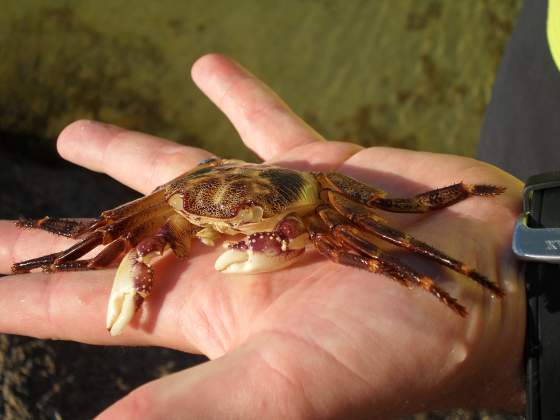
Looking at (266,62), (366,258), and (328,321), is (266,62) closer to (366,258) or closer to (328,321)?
(366,258)

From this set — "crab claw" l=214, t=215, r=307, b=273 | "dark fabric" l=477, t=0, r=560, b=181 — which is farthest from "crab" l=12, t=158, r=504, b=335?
"dark fabric" l=477, t=0, r=560, b=181

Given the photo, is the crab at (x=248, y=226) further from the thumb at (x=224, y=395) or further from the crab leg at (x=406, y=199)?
the thumb at (x=224, y=395)

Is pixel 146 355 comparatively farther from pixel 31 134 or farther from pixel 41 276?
pixel 31 134

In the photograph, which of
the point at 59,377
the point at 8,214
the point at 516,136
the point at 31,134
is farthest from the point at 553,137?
the point at 31,134

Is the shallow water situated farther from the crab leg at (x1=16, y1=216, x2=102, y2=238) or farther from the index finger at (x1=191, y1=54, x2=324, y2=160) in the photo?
the crab leg at (x1=16, y1=216, x2=102, y2=238)

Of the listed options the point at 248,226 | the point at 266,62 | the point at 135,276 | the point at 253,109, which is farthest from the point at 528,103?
the point at 266,62

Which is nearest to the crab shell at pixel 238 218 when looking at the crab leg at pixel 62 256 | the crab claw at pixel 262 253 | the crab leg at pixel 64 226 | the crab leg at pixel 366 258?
the crab claw at pixel 262 253
